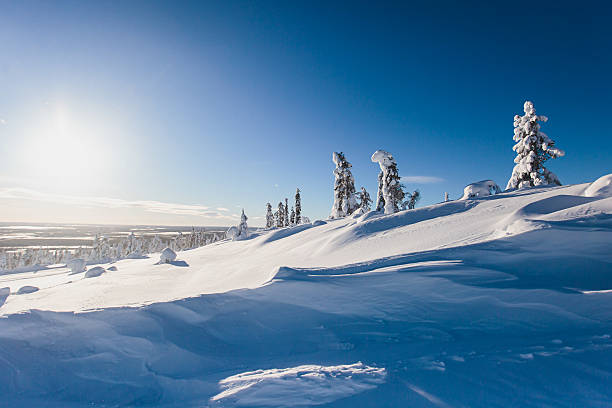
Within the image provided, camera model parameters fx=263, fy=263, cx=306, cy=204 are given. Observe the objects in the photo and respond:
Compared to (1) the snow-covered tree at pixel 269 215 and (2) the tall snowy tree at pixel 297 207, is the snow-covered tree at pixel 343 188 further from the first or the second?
(1) the snow-covered tree at pixel 269 215

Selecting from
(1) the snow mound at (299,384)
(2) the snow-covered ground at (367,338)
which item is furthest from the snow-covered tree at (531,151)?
(1) the snow mound at (299,384)

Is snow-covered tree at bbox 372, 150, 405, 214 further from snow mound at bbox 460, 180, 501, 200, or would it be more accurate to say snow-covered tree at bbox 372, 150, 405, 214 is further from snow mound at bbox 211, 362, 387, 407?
snow mound at bbox 211, 362, 387, 407

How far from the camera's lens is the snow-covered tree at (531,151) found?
21.2 meters

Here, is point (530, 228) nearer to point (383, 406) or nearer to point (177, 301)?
point (383, 406)

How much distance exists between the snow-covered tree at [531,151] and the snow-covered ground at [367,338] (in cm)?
2075

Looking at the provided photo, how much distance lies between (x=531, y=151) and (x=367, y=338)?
86.0ft

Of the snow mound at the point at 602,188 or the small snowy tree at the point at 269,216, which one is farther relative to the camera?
the small snowy tree at the point at 269,216

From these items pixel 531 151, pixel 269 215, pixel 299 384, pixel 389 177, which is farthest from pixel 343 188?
pixel 269 215

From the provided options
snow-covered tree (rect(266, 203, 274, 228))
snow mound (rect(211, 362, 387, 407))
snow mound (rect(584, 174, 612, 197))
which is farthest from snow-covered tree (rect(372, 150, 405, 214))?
snow-covered tree (rect(266, 203, 274, 228))

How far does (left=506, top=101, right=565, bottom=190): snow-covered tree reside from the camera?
2117cm

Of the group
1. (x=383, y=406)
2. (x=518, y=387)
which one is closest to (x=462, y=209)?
(x=518, y=387)

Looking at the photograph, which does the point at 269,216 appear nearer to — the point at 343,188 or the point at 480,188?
the point at 343,188

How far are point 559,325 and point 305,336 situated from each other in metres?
3.19

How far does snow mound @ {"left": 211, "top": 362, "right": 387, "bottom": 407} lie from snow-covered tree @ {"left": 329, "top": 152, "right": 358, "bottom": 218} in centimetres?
3197
